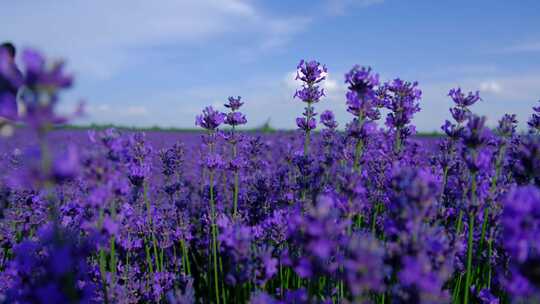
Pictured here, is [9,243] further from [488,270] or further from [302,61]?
[488,270]

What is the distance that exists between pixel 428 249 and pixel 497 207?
1.48 m

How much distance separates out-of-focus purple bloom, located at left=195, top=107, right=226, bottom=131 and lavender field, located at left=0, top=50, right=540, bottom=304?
0.4 inches

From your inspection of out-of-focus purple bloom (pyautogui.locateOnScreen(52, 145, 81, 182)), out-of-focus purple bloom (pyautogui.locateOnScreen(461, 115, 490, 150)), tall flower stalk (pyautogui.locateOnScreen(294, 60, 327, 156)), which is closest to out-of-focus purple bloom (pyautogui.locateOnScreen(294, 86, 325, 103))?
tall flower stalk (pyautogui.locateOnScreen(294, 60, 327, 156))

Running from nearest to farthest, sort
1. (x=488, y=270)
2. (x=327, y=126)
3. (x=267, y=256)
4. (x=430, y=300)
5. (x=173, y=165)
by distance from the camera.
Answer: (x=430, y=300)
(x=267, y=256)
(x=488, y=270)
(x=173, y=165)
(x=327, y=126)

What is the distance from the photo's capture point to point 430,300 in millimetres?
1335

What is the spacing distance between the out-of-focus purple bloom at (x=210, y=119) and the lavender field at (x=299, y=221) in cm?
1

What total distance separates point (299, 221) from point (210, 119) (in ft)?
7.65

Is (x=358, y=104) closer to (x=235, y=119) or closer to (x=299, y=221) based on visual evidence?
(x=299, y=221)

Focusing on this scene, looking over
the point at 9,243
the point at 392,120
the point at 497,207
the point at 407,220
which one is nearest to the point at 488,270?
the point at 497,207

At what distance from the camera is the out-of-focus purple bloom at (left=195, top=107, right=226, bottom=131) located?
3.75m

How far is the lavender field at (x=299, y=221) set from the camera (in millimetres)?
1273

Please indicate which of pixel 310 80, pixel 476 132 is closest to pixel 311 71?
pixel 310 80

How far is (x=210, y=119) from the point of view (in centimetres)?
375

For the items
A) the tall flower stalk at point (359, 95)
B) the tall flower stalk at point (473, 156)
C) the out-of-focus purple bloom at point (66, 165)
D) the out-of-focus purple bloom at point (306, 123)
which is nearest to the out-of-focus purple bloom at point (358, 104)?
the tall flower stalk at point (359, 95)
